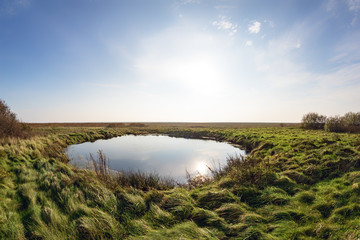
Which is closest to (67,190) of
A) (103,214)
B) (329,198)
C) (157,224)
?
(103,214)

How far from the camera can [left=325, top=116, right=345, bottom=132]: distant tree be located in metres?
25.4

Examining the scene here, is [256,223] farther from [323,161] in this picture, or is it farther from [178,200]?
[323,161]

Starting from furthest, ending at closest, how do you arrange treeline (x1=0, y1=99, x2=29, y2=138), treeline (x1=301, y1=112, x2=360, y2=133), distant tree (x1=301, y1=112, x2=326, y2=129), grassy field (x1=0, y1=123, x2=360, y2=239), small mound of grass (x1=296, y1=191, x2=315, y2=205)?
distant tree (x1=301, y1=112, x2=326, y2=129) → treeline (x1=301, y1=112, x2=360, y2=133) → treeline (x1=0, y1=99, x2=29, y2=138) → small mound of grass (x1=296, y1=191, x2=315, y2=205) → grassy field (x1=0, y1=123, x2=360, y2=239)

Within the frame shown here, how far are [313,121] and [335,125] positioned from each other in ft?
23.8

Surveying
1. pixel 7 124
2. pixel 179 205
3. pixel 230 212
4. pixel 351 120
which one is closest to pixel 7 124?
pixel 7 124

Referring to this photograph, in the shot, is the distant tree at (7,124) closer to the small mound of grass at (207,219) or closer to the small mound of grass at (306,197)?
the small mound of grass at (207,219)

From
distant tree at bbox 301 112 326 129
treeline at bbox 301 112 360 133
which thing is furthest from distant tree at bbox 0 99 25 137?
distant tree at bbox 301 112 326 129

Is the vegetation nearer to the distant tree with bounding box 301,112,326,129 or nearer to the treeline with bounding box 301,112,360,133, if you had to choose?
the treeline with bounding box 301,112,360,133

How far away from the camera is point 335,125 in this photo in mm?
26125

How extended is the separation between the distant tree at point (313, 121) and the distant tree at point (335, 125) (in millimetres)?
4400

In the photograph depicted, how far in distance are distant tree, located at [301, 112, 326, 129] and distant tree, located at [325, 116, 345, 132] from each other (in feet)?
14.4

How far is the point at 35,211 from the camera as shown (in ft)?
14.5

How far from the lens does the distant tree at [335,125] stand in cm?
2542

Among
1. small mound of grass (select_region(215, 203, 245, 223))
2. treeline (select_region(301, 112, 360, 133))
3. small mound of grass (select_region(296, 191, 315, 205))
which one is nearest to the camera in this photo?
small mound of grass (select_region(215, 203, 245, 223))
